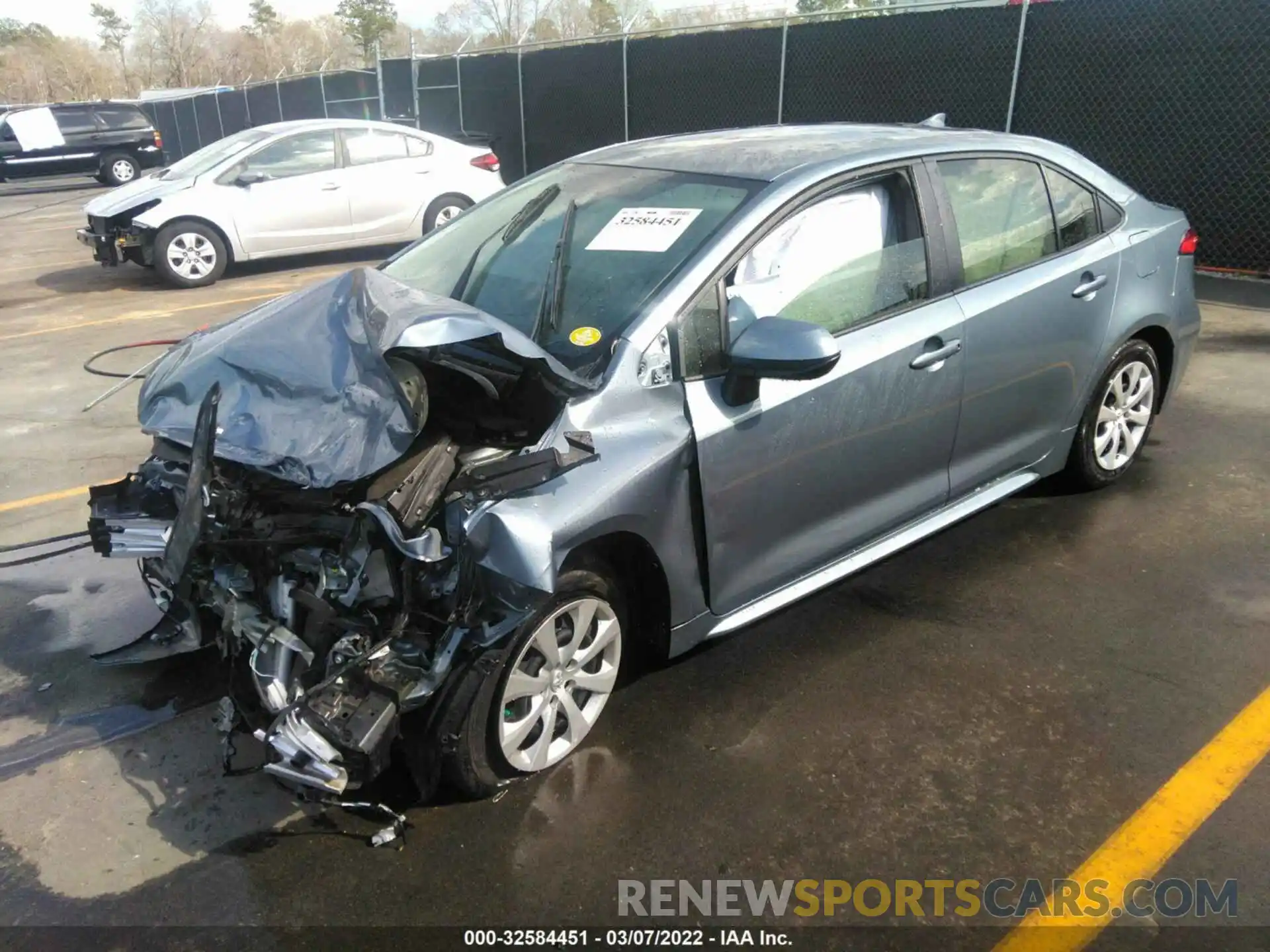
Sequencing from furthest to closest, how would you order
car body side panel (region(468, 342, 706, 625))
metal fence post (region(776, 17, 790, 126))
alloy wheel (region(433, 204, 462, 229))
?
alloy wheel (region(433, 204, 462, 229)), metal fence post (region(776, 17, 790, 126)), car body side panel (region(468, 342, 706, 625))

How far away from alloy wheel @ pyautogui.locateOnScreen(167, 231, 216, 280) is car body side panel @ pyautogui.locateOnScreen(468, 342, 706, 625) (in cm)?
937

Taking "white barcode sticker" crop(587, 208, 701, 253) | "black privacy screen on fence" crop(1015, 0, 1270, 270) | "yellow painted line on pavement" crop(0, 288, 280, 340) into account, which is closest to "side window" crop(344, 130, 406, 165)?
"yellow painted line on pavement" crop(0, 288, 280, 340)

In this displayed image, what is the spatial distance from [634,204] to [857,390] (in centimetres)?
104

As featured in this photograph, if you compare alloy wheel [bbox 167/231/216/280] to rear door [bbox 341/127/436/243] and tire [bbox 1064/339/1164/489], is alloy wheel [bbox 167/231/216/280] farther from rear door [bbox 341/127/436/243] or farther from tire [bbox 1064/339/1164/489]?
tire [bbox 1064/339/1164/489]

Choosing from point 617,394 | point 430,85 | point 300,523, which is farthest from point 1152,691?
point 430,85

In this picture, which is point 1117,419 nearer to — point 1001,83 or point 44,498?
point 44,498

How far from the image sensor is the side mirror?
2.99 m

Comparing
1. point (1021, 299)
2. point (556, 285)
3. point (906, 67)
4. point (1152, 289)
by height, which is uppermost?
point (906, 67)

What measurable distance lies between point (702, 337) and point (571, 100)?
512 inches

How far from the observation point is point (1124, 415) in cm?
483

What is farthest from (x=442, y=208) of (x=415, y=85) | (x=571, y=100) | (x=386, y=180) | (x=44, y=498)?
(x=44, y=498)

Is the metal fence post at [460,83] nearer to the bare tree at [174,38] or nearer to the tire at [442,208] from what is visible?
the tire at [442,208]

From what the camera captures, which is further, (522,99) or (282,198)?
(522,99)

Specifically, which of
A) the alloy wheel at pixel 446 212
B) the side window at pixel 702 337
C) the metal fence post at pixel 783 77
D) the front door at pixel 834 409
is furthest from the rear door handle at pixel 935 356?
the alloy wheel at pixel 446 212
